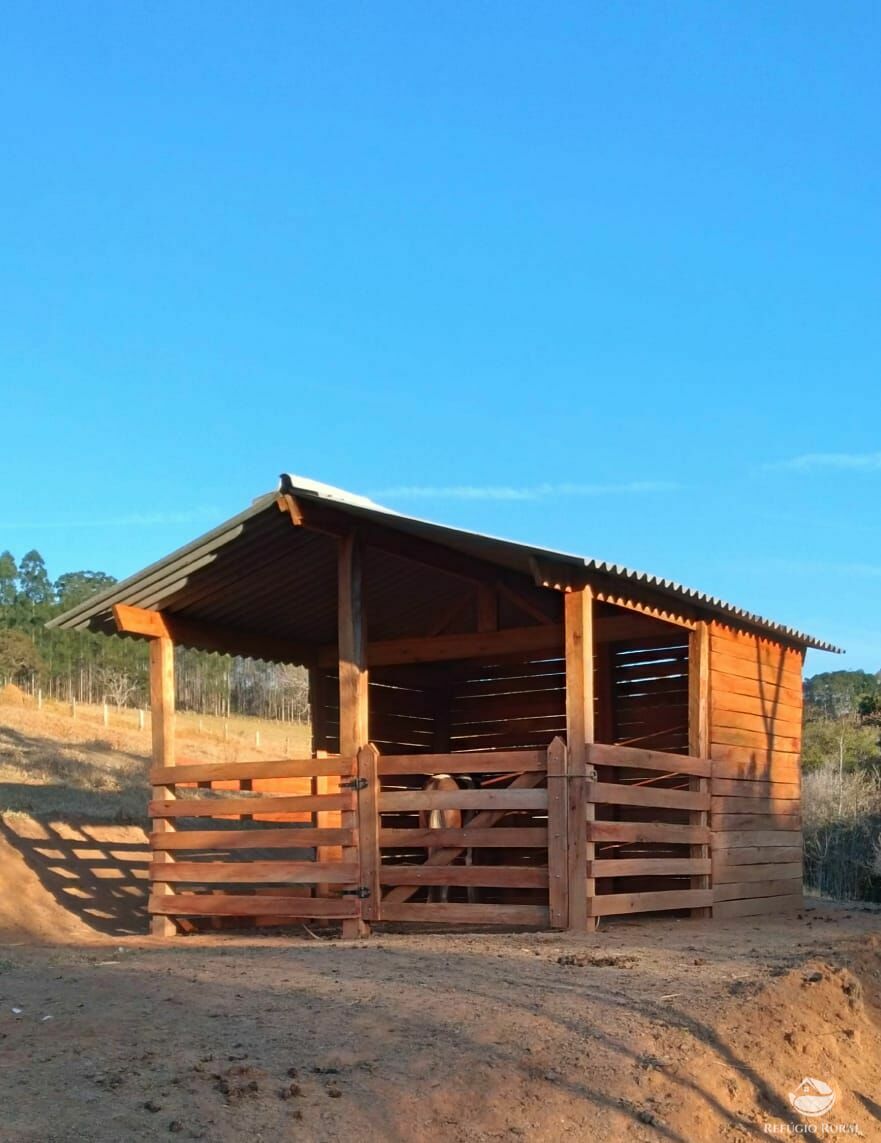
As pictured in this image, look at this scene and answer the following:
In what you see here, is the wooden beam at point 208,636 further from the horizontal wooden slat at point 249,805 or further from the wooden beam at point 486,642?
the horizontal wooden slat at point 249,805

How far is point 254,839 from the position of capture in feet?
37.4

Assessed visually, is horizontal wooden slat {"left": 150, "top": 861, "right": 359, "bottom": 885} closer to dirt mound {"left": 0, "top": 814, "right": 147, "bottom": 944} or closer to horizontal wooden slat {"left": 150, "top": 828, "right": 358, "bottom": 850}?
horizontal wooden slat {"left": 150, "top": 828, "right": 358, "bottom": 850}

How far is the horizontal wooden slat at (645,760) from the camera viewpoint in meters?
10.1

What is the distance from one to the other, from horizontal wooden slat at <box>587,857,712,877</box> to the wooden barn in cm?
3

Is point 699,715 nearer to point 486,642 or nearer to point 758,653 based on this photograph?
point 758,653

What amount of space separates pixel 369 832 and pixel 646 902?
2.53 meters

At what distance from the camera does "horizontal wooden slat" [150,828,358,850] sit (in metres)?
10.6

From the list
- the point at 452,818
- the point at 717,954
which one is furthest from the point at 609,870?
the point at 452,818

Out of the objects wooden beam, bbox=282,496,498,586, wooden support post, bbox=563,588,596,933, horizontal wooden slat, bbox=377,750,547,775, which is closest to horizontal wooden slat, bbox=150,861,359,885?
horizontal wooden slat, bbox=377,750,547,775

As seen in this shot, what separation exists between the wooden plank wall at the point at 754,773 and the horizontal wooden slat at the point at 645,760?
1.14 feet

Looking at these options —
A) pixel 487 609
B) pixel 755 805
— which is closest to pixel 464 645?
pixel 487 609

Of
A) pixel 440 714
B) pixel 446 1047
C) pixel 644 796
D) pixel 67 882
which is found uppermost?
pixel 440 714

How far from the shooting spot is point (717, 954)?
8406mm

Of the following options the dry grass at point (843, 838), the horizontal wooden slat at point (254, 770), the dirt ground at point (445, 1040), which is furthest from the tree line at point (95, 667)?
the dirt ground at point (445, 1040)
